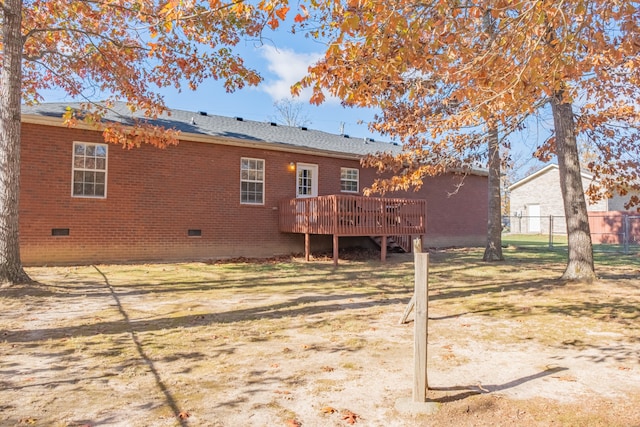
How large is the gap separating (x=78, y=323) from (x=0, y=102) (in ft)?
15.7

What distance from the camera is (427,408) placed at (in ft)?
9.51

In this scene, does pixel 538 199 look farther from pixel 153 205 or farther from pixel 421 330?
pixel 421 330

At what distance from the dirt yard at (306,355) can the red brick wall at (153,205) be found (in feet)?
11.6

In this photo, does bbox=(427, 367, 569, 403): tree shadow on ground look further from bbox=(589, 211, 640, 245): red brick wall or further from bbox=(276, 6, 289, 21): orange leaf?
bbox=(589, 211, 640, 245): red brick wall

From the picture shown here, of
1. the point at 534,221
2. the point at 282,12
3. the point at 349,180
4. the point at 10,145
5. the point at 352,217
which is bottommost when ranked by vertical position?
the point at 352,217

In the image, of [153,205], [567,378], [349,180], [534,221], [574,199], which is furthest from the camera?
[534,221]

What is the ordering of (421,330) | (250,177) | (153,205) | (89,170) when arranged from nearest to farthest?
(421,330) < (89,170) < (153,205) < (250,177)

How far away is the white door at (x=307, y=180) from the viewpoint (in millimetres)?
15047

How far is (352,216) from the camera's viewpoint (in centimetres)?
1233

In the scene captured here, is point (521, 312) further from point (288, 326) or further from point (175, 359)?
point (175, 359)

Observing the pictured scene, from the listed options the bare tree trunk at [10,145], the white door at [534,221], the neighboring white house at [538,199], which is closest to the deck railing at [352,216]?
the bare tree trunk at [10,145]

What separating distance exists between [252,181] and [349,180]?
4.21 meters

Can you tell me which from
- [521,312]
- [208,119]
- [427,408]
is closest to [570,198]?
[521,312]

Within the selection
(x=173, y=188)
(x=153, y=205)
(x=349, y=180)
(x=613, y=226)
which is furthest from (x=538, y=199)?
(x=153, y=205)
